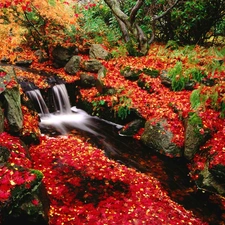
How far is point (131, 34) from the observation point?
1524 centimetres

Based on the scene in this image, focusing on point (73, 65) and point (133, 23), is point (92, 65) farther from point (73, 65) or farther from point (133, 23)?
point (133, 23)

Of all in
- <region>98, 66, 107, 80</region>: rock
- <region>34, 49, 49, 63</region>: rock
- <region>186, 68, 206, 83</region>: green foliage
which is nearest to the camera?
<region>186, 68, 206, 83</region>: green foliage

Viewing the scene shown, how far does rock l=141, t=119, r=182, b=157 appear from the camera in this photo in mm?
8586

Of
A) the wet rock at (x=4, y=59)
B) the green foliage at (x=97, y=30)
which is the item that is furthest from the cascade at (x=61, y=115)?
the green foliage at (x=97, y=30)

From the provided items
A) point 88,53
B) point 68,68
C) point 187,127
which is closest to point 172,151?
point 187,127

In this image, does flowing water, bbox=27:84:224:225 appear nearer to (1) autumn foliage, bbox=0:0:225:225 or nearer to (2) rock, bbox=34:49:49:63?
(1) autumn foliage, bbox=0:0:225:225

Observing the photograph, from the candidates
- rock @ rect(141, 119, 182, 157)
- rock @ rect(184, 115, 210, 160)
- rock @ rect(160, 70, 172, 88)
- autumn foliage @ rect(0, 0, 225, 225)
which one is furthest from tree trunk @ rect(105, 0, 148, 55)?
rock @ rect(184, 115, 210, 160)

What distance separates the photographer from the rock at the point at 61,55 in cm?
1404

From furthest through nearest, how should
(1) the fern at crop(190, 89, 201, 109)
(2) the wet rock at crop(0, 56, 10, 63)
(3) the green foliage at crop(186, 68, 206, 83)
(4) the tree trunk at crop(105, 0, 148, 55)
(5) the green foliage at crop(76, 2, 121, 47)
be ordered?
(5) the green foliage at crop(76, 2, 121, 47), (2) the wet rock at crop(0, 56, 10, 63), (4) the tree trunk at crop(105, 0, 148, 55), (3) the green foliage at crop(186, 68, 206, 83), (1) the fern at crop(190, 89, 201, 109)

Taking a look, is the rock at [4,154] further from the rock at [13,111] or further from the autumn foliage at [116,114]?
the rock at [13,111]

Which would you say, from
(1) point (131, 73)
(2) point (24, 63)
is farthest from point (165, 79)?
(2) point (24, 63)

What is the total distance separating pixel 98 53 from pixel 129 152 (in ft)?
24.6

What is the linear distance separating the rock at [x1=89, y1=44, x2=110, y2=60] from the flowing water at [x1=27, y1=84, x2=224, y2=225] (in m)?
3.15

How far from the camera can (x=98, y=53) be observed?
14117 mm
